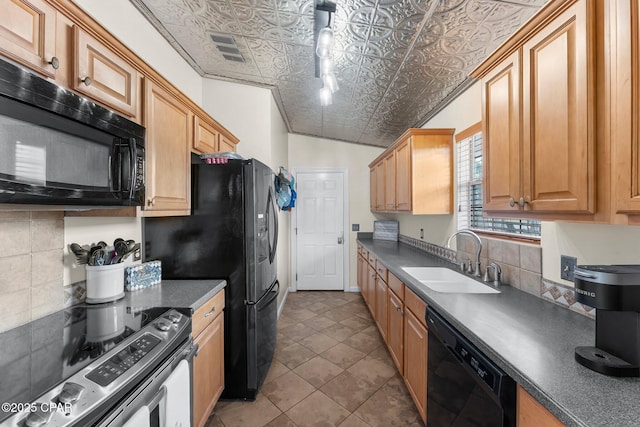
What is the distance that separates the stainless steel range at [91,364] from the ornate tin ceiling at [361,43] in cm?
198

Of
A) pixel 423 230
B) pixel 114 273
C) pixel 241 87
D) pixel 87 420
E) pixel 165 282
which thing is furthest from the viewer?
pixel 423 230

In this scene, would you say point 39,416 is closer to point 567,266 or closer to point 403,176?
point 567,266

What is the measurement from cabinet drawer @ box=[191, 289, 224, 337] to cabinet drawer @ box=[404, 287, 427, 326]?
1.32m

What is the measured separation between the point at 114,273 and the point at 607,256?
2414 mm

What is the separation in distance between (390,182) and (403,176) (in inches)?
17.9

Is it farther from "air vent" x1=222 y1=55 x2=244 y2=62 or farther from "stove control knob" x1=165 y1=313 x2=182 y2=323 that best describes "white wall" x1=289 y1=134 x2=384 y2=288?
"stove control knob" x1=165 y1=313 x2=182 y2=323

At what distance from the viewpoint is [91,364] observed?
84 centimetres

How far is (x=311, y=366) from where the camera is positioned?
7.66 ft

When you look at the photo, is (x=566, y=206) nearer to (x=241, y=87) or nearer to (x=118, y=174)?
(x=118, y=174)

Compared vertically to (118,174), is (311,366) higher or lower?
lower

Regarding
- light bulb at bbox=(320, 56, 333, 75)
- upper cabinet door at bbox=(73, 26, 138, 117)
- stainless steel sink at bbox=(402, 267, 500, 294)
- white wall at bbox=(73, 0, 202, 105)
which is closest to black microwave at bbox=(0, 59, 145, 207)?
upper cabinet door at bbox=(73, 26, 138, 117)

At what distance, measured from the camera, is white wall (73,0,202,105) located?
5.26ft

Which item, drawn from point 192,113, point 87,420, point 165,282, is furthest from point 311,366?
point 192,113

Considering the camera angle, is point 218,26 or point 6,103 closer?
point 6,103
